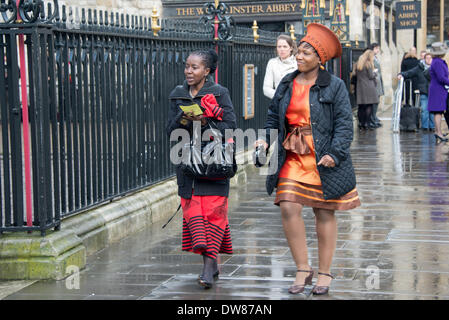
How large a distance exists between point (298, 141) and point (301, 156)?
0.36 ft

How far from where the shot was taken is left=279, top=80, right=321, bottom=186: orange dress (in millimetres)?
5641

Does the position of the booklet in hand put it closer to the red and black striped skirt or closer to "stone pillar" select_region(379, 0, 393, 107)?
the red and black striped skirt

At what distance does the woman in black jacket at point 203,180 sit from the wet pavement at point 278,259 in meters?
0.32

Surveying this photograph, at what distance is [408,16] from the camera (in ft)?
96.4

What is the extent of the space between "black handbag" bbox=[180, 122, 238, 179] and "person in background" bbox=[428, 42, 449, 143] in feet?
34.0

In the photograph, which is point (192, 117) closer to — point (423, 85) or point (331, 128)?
point (331, 128)

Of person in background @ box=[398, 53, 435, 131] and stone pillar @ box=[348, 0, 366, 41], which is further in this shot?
stone pillar @ box=[348, 0, 366, 41]

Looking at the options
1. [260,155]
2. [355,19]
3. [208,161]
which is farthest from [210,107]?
[355,19]

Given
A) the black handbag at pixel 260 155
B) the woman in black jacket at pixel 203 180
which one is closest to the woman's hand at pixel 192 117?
the woman in black jacket at pixel 203 180

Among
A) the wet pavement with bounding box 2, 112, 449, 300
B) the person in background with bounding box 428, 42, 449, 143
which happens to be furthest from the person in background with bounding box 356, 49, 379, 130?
the wet pavement with bounding box 2, 112, 449, 300

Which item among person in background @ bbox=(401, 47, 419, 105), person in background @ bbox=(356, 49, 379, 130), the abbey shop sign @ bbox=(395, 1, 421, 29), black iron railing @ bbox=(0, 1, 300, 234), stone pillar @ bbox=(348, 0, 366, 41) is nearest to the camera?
black iron railing @ bbox=(0, 1, 300, 234)

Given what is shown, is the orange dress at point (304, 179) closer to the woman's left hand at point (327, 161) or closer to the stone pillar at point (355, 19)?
the woman's left hand at point (327, 161)

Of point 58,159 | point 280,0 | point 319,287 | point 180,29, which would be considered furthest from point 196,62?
point 280,0

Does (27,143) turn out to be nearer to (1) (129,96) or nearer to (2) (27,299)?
(2) (27,299)
